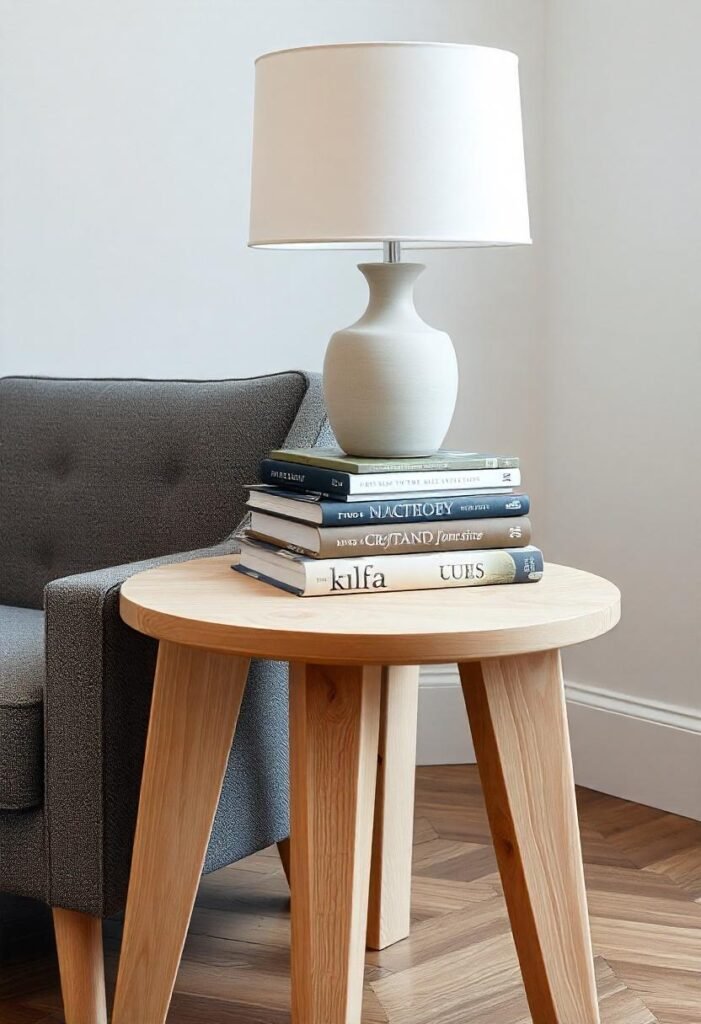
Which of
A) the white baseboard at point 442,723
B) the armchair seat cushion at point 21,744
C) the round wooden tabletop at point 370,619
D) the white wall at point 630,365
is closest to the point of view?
Answer: the round wooden tabletop at point 370,619

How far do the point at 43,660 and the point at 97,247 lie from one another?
102cm

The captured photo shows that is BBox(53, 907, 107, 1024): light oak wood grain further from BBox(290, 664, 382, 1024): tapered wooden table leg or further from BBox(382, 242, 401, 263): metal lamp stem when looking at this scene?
BBox(382, 242, 401, 263): metal lamp stem

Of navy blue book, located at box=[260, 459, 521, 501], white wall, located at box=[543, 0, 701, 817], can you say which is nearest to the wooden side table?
navy blue book, located at box=[260, 459, 521, 501]

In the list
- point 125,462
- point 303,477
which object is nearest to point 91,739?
point 303,477

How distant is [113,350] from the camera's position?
7.70 ft

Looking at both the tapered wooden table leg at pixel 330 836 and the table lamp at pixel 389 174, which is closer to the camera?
the tapered wooden table leg at pixel 330 836

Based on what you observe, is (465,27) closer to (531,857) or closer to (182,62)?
(182,62)

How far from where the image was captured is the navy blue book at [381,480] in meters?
1.36

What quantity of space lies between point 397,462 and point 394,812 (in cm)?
56

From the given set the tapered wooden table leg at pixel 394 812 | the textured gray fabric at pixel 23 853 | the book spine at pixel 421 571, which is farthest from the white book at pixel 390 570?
the textured gray fabric at pixel 23 853

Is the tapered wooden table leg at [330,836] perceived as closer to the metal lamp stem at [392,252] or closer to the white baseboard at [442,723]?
the metal lamp stem at [392,252]

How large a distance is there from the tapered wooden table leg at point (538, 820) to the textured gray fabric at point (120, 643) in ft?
1.21

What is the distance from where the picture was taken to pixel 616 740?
238 centimetres

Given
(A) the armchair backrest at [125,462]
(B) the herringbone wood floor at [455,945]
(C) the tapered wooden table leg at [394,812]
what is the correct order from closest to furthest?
(B) the herringbone wood floor at [455,945] → (C) the tapered wooden table leg at [394,812] → (A) the armchair backrest at [125,462]
